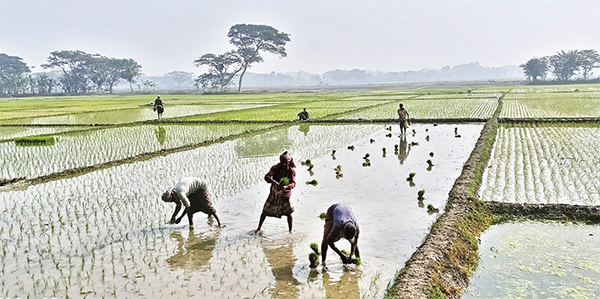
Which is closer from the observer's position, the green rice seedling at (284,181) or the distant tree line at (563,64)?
the green rice seedling at (284,181)

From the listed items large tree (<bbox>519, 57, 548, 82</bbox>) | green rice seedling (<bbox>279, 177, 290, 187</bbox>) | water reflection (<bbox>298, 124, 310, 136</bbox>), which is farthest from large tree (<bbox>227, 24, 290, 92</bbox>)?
green rice seedling (<bbox>279, 177, 290, 187</bbox>)

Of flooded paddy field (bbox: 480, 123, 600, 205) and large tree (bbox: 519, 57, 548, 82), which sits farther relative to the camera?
large tree (bbox: 519, 57, 548, 82)

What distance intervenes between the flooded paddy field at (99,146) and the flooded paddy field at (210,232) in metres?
1.49

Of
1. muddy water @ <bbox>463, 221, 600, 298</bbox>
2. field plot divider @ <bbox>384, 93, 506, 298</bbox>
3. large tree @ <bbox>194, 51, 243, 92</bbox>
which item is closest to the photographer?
field plot divider @ <bbox>384, 93, 506, 298</bbox>

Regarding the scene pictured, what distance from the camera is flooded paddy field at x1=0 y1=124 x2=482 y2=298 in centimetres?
482

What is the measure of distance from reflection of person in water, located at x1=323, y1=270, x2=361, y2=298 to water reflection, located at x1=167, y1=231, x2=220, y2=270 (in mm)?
1424

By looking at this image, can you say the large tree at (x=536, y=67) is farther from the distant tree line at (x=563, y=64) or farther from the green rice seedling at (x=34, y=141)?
the green rice seedling at (x=34, y=141)

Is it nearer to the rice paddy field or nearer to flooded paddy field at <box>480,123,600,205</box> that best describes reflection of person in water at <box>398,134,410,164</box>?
the rice paddy field

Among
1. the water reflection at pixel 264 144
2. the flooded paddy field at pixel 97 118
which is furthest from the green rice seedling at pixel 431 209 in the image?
the flooded paddy field at pixel 97 118

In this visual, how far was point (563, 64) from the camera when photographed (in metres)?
83.4

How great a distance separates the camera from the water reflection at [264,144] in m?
13.2

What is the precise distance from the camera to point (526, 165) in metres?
10.2

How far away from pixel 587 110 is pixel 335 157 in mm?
16509

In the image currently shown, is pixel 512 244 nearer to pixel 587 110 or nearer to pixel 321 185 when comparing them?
pixel 321 185
